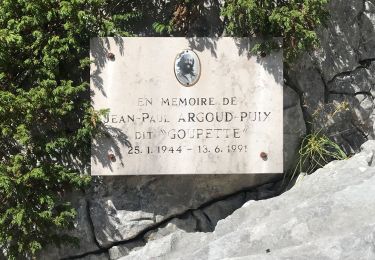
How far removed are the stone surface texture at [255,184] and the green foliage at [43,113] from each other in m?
0.31

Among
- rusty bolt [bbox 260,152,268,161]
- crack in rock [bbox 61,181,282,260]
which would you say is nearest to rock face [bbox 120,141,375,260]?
rusty bolt [bbox 260,152,268,161]

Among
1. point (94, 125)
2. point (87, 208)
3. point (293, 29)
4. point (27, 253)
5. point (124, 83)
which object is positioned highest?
point (293, 29)

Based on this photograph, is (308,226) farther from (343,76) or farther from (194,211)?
(343,76)

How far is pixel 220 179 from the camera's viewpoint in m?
4.83

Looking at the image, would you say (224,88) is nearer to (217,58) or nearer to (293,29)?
(217,58)

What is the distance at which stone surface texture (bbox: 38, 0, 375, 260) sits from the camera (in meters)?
3.94

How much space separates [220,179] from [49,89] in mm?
1448

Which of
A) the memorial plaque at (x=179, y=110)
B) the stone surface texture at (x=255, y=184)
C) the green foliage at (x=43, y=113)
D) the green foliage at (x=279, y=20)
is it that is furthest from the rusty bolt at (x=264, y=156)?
the green foliage at (x=43, y=113)

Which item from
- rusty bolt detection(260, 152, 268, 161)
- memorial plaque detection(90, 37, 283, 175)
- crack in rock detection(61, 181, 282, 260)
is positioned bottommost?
crack in rock detection(61, 181, 282, 260)

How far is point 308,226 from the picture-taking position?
333 cm

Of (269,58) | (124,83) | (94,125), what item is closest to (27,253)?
(94,125)

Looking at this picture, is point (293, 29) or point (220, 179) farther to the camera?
point (220, 179)

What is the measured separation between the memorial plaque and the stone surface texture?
12.8 inches

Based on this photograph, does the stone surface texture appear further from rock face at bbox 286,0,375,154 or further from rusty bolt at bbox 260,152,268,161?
rusty bolt at bbox 260,152,268,161
